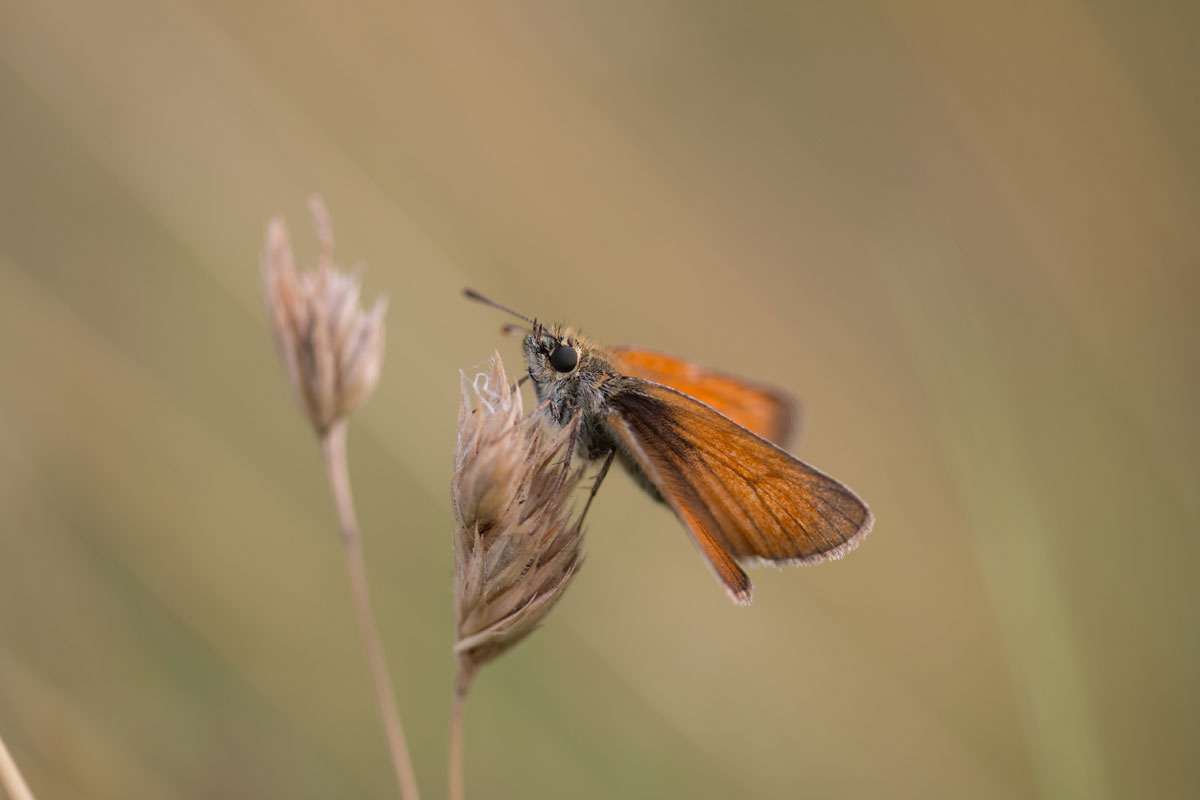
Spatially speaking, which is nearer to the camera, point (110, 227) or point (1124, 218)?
point (110, 227)

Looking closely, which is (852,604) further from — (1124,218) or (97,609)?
(97,609)

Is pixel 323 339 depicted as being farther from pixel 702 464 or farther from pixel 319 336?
pixel 702 464

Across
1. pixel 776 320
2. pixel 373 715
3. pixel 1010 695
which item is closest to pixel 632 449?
pixel 373 715

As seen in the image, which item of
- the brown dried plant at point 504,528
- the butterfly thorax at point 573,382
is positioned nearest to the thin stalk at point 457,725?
the brown dried plant at point 504,528

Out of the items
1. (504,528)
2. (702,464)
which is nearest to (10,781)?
(504,528)

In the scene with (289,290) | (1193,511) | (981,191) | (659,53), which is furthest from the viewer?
(659,53)

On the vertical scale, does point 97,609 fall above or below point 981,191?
above
